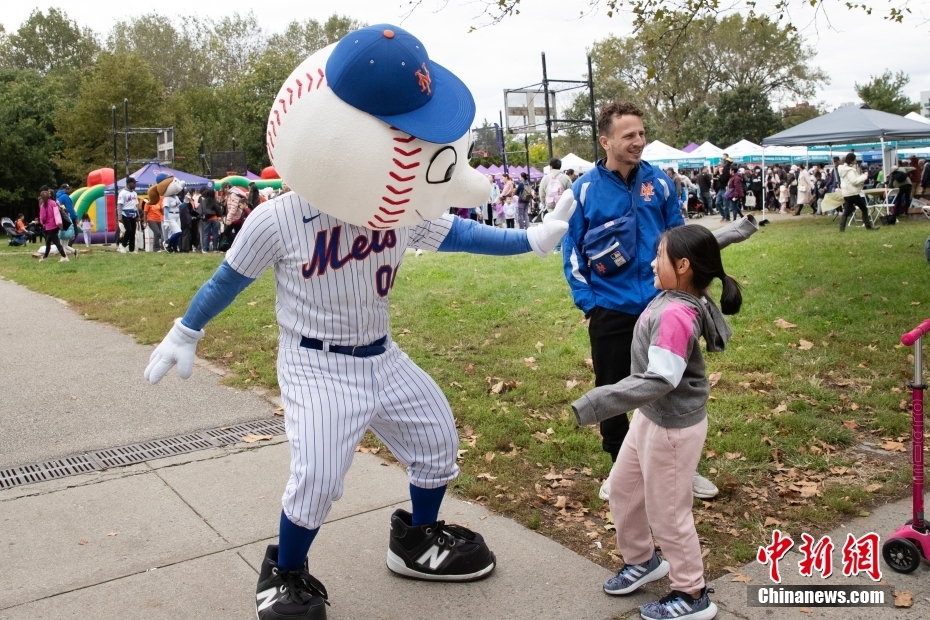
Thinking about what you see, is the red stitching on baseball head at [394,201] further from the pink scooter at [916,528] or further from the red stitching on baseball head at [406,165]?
the pink scooter at [916,528]

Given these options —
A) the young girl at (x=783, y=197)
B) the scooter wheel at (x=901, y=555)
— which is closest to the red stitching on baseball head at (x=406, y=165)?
the scooter wheel at (x=901, y=555)

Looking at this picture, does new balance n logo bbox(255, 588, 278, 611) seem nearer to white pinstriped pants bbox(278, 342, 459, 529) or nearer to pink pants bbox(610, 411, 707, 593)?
white pinstriped pants bbox(278, 342, 459, 529)

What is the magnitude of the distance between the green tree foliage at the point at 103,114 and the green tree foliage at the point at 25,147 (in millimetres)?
1263

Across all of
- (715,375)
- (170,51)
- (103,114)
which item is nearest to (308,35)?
(170,51)

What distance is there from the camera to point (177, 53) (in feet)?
206

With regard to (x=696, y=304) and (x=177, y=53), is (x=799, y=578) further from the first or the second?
(x=177, y=53)

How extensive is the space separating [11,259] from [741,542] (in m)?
19.6

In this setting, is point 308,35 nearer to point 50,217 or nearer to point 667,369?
point 50,217

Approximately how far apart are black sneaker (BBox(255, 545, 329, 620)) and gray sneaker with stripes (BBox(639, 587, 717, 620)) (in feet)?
3.90

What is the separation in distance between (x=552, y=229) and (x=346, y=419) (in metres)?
1.13

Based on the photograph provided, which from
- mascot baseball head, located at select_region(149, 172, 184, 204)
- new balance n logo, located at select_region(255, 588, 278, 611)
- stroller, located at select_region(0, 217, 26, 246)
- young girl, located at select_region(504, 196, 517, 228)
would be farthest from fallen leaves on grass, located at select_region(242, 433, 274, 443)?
stroller, located at select_region(0, 217, 26, 246)

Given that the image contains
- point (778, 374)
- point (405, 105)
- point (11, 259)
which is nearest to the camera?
point (405, 105)

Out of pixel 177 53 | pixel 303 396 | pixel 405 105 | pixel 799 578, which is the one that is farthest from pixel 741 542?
pixel 177 53

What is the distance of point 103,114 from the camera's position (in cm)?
3944
